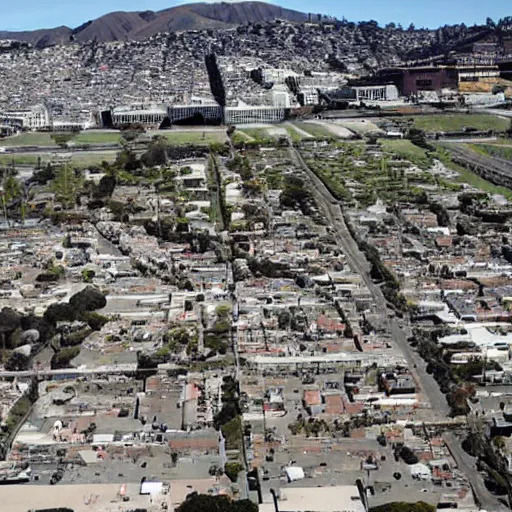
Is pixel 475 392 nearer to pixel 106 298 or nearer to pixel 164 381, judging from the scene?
pixel 164 381

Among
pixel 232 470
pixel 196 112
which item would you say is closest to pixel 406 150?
pixel 196 112

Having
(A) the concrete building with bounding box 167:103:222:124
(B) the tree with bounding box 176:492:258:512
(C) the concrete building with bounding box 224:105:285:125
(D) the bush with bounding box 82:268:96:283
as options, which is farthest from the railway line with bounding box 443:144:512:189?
(B) the tree with bounding box 176:492:258:512

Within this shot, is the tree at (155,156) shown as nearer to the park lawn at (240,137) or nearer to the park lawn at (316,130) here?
the park lawn at (240,137)

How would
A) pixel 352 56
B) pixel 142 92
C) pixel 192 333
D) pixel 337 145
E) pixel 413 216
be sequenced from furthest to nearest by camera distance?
pixel 352 56 → pixel 142 92 → pixel 337 145 → pixel 413 216 → pixel 192 333

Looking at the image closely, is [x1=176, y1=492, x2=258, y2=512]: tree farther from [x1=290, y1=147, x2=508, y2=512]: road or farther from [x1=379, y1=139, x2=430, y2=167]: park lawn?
[x1=379, y1=139, x2=430, y2=167]: park lawn

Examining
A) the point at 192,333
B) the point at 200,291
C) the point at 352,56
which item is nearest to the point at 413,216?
the point at 200,291
